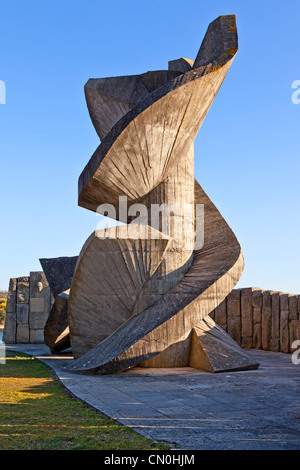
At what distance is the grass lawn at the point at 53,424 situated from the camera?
3208 millimetres

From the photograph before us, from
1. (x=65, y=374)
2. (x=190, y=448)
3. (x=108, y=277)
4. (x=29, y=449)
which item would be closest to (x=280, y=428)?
Result: (x=190, y=448)

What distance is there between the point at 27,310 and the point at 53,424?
9.55 metres

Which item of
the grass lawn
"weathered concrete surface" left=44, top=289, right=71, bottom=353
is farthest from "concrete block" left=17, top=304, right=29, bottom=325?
the grass lawn

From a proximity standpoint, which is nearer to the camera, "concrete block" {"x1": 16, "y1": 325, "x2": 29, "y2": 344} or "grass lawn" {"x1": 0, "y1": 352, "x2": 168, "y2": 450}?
"grass lawn" {"x1": 0, "y1": 352, "x2": 168, "y2": 450}

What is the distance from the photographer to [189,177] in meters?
8.07

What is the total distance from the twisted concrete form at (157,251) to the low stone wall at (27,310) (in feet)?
17.7

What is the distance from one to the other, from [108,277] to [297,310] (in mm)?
4202

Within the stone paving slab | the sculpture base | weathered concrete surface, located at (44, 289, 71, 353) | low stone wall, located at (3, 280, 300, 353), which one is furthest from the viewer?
low stone wall, located at (3, 280, 300, 353)

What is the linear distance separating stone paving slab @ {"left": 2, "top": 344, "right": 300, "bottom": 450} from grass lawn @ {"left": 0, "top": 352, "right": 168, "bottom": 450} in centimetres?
15
